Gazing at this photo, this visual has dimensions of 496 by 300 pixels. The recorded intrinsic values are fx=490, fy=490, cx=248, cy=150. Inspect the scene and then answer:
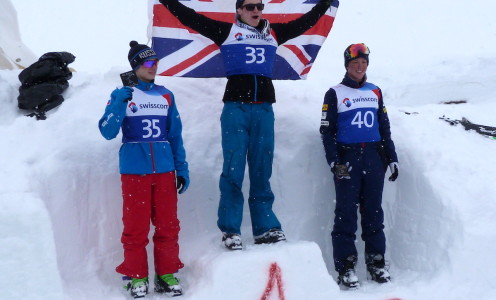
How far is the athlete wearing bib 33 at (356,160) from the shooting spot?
13.7ft

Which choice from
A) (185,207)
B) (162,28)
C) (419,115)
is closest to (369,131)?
(419,115)

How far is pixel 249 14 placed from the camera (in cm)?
409

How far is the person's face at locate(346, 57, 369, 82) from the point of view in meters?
4.44

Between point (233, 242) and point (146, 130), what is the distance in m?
1.08

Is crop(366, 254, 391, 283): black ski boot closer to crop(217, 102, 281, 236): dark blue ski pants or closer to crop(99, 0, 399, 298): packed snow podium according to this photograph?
crop(99, 0, 399, 298): packed snow podium

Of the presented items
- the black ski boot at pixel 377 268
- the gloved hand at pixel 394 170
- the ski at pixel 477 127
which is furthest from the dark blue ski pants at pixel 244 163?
the ski at pixel 477 127

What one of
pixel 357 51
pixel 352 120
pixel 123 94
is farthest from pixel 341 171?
pixel 123 94

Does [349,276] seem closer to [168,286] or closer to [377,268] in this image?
[377,268]

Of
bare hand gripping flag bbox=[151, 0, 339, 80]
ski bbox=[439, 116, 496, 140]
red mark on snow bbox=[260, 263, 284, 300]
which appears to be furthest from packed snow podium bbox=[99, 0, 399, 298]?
ski bbox=[439, 116, 496, 140]

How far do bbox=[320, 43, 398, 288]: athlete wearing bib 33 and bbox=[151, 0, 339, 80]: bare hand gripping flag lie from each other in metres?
0.74

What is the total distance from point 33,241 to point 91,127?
4.65 ft

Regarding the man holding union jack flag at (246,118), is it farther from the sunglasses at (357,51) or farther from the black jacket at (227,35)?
the sunglasses at (357,51)

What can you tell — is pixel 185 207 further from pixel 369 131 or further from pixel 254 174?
pixel 369 131

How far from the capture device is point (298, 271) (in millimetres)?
3617
